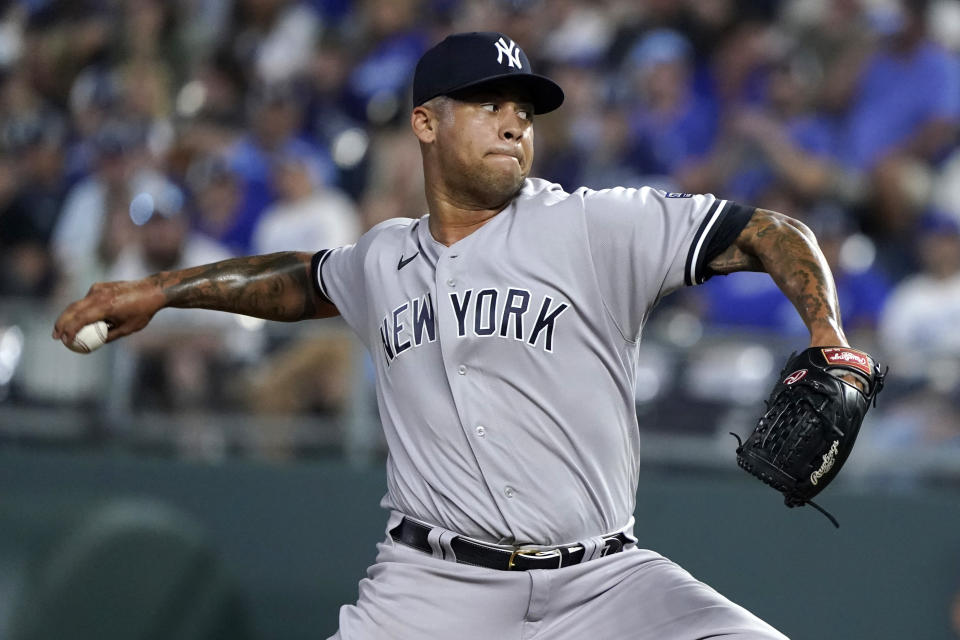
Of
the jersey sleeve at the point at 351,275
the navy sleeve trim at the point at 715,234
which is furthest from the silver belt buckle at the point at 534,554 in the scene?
the jersey sleeve at the point at 351,275

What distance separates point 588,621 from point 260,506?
13.1 feet

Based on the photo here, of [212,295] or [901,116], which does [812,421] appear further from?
[901,116]

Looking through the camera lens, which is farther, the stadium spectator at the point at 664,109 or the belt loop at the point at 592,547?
the stadium spectator at the point at 664,109

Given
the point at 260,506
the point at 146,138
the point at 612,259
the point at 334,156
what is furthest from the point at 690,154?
the point at 612,259

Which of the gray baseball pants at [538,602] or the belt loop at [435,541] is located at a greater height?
the belt loop at [435,541]

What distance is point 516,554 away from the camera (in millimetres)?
3309

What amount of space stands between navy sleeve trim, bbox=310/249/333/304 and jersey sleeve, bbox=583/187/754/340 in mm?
929

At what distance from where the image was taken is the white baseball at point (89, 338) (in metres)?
3.76

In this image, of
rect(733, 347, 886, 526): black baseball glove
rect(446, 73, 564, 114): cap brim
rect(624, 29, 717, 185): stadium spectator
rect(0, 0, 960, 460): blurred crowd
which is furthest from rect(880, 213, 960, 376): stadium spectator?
rect(733, 347, 886, 526): black baseball glove

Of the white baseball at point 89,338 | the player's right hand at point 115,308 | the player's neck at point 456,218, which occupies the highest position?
the player's neck at point 456,218

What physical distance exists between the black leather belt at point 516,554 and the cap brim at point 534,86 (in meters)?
1.12

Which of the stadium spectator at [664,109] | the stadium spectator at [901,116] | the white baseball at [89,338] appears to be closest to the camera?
the white baseball at [89,338]

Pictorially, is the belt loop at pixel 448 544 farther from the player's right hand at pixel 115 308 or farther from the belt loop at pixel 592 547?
the player's right hand at pixel 115 308

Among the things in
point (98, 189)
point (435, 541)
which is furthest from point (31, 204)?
point (435, 541)
